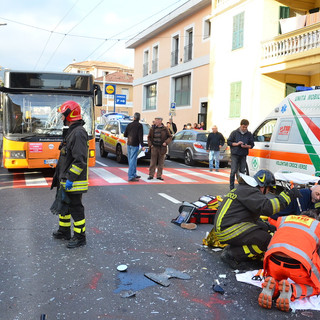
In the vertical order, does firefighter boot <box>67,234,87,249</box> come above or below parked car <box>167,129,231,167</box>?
below

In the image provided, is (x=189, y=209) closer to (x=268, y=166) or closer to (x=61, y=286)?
(x=61, y=286)

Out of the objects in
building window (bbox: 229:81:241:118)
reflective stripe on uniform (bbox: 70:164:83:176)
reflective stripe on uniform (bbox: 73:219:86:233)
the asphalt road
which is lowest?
the asphalt road

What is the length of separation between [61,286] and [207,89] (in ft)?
Answer: 65.4

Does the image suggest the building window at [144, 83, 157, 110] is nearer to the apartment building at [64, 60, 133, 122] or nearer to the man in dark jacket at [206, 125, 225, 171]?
the apartment building at [64, 60, 133, 122]

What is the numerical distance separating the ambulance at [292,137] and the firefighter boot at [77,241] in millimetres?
4912

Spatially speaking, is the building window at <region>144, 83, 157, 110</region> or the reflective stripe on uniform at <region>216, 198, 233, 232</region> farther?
the building window at <region>144, 83, 157, 110</region>

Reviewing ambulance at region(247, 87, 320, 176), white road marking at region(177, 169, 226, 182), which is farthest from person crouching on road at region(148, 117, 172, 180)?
ambulance at region(247, 87, 320, 176)

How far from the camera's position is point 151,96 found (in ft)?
105

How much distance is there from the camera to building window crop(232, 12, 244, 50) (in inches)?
725

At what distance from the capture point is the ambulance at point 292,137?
7.69 metres

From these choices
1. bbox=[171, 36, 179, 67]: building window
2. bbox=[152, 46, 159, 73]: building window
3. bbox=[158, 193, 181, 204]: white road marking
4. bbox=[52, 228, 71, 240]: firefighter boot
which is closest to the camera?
bbox=[52, 228, 71, 240]: firefighter boot

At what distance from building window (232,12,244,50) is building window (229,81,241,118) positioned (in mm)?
1885

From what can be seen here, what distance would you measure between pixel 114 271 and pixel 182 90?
2301cm

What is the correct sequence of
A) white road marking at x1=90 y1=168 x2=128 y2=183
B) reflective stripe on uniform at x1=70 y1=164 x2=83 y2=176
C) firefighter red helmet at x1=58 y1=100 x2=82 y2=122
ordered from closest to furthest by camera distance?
reflective stripe on uniform at x1=70 y1=164 x2=83 y2=176
firefighter red helmet at x1=58 y1=100 x2=82 y2=122
white road marking at x1=90 y1=168 x2=128 y2=183
